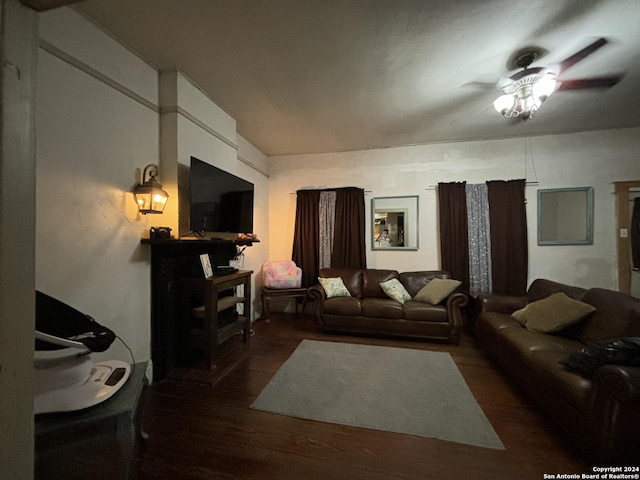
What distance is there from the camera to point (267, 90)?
8.09 feet

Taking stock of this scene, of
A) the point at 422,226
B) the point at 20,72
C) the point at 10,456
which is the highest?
the point at 20,72

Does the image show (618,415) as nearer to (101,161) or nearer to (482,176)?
(482,176)

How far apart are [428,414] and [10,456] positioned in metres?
2.09

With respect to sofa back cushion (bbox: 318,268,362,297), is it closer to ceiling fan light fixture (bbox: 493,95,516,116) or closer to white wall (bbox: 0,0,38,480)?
ceiling fan light fixture (bbox: 493,95,516,116)

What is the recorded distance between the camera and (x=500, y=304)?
2855 millimetres

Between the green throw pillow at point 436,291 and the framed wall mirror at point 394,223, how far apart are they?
0.75 metres

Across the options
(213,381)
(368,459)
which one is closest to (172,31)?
(213,381)

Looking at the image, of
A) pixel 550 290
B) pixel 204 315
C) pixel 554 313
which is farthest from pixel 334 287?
pixel 550 290

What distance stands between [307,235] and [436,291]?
2176mm

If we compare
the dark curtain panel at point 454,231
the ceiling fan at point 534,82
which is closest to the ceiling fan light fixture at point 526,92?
the ceiling fan at point 534,82

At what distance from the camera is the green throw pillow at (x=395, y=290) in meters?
3.38

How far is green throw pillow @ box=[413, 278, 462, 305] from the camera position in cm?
312

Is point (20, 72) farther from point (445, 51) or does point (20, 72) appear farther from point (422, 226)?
point (422, 226)

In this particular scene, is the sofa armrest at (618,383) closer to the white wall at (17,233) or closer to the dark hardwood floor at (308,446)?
the dark hardwood floor at (308,446)
